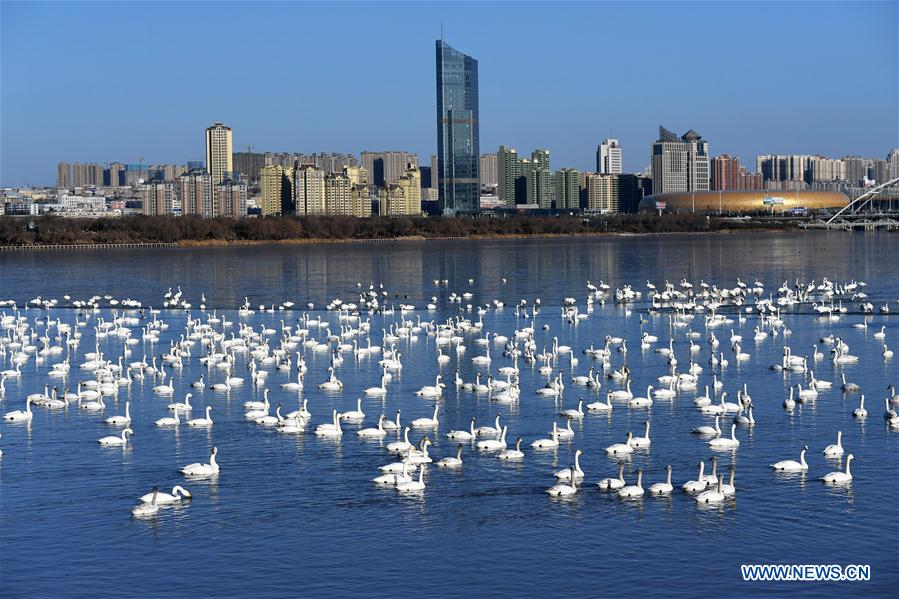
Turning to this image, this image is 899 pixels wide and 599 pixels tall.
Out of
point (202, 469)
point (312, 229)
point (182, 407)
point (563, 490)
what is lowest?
point (563, 490)

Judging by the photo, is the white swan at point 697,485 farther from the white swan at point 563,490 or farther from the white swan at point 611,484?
the white swan at point 563,490

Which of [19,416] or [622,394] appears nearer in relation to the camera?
[19,416]

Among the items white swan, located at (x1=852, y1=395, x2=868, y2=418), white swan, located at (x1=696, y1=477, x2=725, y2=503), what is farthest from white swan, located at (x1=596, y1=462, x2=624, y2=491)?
white swan, located at (x1=852, y1=395, x2=868, y2=418)

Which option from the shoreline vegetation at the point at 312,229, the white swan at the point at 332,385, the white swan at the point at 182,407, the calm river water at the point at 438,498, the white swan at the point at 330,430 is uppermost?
the shoreline vegetation at the point at 312,229

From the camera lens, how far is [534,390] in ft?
105

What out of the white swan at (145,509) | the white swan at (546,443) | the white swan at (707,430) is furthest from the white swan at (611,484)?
the white swan at (145,509)

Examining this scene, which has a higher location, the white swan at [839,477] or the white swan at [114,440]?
the white swan at [114,440]

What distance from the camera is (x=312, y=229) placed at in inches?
6216

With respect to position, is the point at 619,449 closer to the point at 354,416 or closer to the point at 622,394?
the point at 622,394

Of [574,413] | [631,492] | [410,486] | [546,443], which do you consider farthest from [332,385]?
[631,492]

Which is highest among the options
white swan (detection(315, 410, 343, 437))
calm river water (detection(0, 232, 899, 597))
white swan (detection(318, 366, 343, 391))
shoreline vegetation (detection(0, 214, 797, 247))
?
shoreline vegetation (detection(0, 214, 797, 247))

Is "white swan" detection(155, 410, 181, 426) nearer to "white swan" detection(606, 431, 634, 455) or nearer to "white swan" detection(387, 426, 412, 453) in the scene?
"white swan" detection(387, 426, 412, 453)

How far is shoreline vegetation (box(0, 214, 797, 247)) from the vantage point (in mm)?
144875

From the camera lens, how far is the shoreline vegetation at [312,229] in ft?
475
